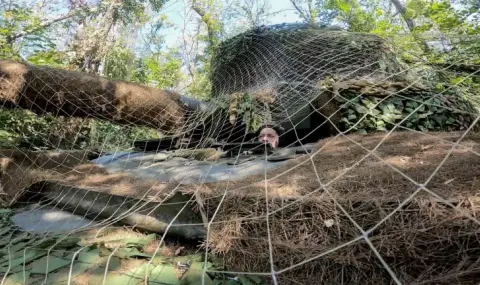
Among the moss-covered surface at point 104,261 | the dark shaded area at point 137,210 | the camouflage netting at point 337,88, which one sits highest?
the camouflage netting at point 337,88

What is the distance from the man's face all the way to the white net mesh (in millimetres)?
81

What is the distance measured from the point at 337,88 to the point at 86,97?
248cm


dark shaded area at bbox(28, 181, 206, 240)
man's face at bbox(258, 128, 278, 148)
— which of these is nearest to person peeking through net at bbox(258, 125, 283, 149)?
man's face at bbox(258, 128, 278, 148)

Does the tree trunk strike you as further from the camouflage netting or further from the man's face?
the man's face

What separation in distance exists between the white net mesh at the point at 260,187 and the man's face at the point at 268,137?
0.08 metres

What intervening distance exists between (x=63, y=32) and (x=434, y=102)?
31.3 feet

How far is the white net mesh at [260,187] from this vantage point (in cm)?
105

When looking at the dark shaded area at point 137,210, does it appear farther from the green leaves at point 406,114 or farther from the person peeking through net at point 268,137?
the green leaves at point 406,114

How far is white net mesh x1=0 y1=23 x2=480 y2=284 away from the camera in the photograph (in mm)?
1051

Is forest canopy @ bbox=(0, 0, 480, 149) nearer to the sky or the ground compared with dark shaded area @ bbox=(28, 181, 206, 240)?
nearer to the sky

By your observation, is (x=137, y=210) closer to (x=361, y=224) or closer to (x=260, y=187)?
(x=260, y=187)

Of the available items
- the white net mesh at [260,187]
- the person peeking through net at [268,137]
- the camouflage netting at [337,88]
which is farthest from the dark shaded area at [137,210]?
the camouflage netting at [337,88]

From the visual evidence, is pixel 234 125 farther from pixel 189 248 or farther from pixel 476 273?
pixel 476 273

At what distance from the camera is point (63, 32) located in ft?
29.3
